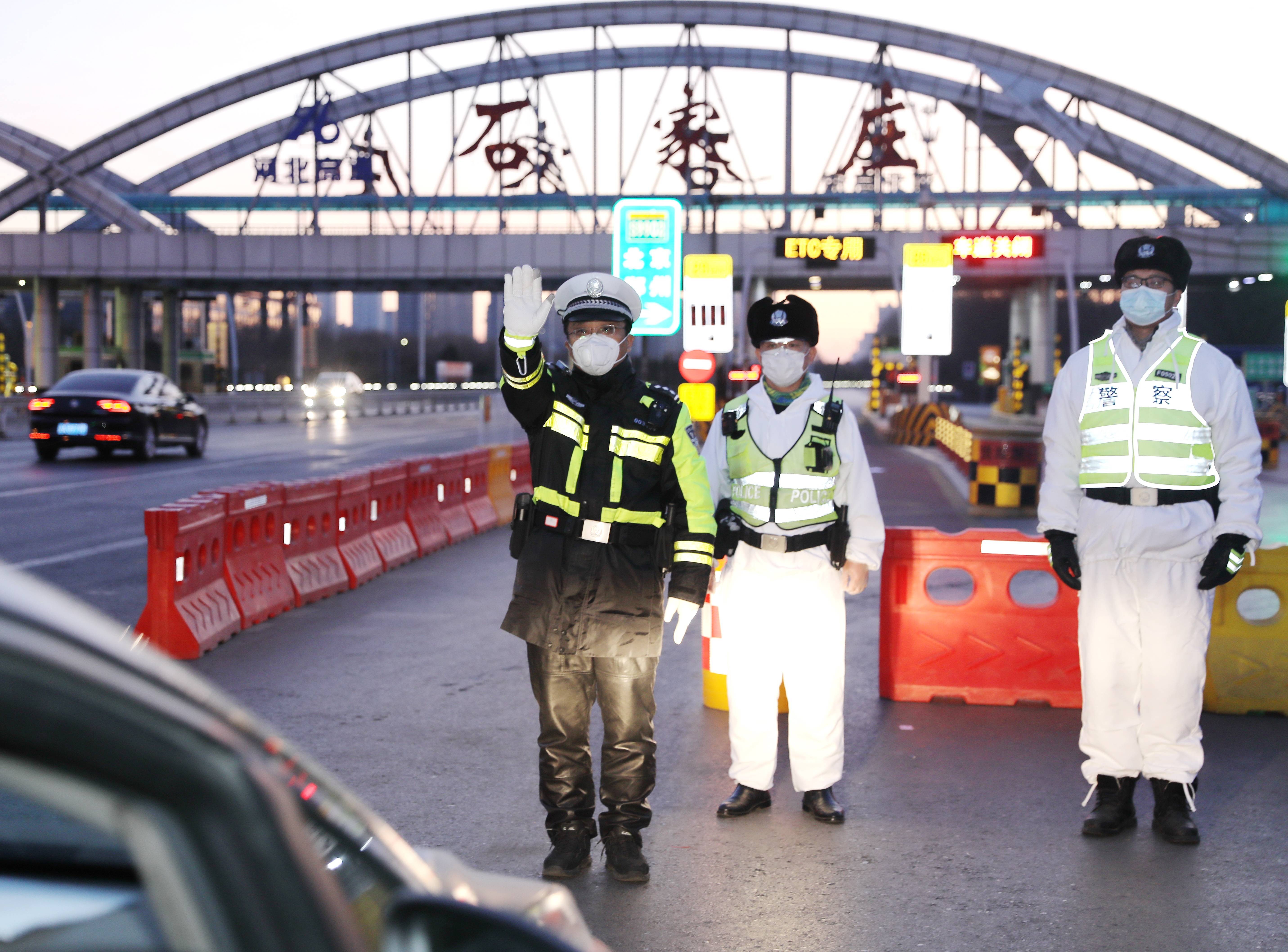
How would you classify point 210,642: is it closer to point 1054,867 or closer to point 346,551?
point 346,551

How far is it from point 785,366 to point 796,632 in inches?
42.3

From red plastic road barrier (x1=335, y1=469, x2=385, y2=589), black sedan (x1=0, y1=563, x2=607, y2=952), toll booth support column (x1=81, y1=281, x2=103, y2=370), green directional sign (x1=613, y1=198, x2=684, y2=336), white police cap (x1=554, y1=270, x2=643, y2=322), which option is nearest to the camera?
black sedan (x1=0, y1=563, x2=607, y2=952)

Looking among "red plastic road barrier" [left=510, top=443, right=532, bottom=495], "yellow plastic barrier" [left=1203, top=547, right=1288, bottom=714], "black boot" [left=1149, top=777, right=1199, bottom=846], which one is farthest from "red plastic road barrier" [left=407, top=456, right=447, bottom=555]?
"black boot" [left=1149, top=777, right=1199, bottom=846]

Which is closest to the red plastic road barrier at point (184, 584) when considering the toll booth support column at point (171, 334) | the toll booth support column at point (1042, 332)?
the toll booth support column at point (1042, 332)

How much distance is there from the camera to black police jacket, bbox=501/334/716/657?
4.66m

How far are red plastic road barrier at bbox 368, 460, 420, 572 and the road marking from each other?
78.3 inches

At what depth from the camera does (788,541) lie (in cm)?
535

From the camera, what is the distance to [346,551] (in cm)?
1135

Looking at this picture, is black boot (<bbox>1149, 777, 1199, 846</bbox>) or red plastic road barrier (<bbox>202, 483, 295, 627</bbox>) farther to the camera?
red plastic road barrier (<bbox>202, 483, 295, 627</bbox>)

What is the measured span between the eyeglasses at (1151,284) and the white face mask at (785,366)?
4.30ft

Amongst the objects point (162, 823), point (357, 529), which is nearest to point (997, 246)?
point (357, 529)

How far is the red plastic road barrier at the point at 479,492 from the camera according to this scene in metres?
15.4

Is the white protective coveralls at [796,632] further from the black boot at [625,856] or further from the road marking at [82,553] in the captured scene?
the road marking at [82,553]

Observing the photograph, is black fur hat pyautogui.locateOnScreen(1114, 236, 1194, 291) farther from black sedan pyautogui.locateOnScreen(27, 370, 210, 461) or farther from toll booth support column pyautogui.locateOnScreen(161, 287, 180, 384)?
toll booth support column pyautogui.locateOnScreen(161, 287, 180, 384)
